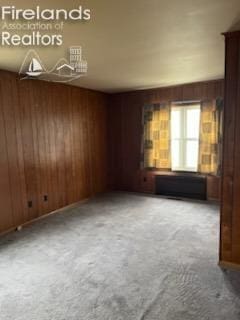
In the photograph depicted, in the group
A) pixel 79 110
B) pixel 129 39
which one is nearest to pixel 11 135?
pixel 79 110

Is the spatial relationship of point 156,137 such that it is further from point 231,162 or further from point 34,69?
point 231,162

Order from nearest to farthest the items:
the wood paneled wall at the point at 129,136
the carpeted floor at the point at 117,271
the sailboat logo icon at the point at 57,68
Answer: the carpeted floor at the point at 117,271, the sailboat logo icon at the point at 57,68, the wood paneled wall at the point at 129,136

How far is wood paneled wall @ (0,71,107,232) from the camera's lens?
3.50m

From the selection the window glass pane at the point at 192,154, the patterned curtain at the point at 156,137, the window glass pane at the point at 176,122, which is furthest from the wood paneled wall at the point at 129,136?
the window glass pane at the point at 192,154

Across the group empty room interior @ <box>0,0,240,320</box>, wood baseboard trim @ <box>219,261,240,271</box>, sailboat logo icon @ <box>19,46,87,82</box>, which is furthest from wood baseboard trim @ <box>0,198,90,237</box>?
wood baseboard trim @ <box>219,261,240,271</box>

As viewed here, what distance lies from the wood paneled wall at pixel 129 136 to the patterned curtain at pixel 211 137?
65 cm

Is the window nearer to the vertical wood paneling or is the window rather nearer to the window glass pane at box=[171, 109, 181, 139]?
the window glass pane at box=[171, 109, 181, 139]

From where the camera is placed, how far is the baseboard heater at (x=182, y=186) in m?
4.80

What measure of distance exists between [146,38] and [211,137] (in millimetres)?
2772

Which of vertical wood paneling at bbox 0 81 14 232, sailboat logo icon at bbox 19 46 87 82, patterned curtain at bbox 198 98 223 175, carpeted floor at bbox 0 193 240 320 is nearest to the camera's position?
carpeted floor at bbox 0 193 240 320

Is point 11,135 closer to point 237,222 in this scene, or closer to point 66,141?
point 66,141

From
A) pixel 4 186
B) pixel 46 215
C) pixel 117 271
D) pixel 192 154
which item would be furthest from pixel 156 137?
pixel 117 271

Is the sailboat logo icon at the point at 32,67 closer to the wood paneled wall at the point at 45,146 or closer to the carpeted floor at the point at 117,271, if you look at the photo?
the wood paneled wall at the point at 45,146

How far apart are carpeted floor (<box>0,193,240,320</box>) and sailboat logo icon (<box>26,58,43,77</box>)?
7.27ft
